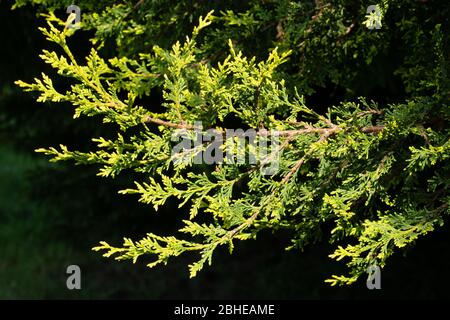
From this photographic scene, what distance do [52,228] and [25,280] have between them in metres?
0.70

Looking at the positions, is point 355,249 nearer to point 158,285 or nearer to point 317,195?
point 317,195

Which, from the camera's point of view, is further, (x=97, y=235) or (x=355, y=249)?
(x=97, y=235)

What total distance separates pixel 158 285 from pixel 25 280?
165 cm

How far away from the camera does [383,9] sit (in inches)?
142

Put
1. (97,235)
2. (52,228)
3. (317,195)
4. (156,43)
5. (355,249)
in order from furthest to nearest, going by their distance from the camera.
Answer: (52,228), (97,235), (156,43), (317,195), (355,249)

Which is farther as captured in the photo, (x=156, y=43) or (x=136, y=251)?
(x=156, y=43)

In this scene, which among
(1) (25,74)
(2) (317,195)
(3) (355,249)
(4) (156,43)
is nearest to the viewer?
(3) (355,249)

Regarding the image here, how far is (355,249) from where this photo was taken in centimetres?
322

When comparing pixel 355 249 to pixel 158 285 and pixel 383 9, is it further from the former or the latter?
pixel 158 285

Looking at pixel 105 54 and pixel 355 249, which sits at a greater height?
pixel 105 54

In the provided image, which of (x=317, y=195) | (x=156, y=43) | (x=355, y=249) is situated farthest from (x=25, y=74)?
(x=355, y=249)


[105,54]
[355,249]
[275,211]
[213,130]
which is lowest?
[355,249]
